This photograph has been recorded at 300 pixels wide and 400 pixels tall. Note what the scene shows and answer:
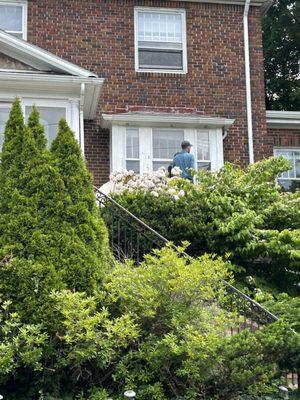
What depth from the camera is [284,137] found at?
1681cm

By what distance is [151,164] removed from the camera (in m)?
14.6

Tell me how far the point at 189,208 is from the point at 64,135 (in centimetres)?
311

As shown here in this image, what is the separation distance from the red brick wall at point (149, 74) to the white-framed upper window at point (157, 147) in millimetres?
460

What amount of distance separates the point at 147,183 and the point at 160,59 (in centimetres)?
584

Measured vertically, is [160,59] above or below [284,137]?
above

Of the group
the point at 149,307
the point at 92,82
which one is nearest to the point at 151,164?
the point at 92,82

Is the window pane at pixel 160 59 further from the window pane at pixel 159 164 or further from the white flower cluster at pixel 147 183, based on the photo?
the white flower cluster at pixel 147 183

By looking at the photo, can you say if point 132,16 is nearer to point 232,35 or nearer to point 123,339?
point 232,35

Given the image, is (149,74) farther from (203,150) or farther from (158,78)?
(203,150)

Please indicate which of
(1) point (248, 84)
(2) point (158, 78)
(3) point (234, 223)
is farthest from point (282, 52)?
(3) point (234, 223)

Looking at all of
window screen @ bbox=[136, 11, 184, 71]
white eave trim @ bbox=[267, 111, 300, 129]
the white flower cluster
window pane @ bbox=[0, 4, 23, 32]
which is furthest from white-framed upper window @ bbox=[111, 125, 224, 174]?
window pane @ bbox=[0, 4, 23, 32]

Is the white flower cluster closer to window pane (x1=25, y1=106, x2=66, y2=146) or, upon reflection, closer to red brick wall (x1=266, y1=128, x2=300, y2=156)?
window pane (x1=25, y1=106, x2=66, y2=146)

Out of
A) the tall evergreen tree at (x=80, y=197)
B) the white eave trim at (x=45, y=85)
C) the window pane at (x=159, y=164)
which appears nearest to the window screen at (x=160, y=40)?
the window pane at (x=159, y=164)

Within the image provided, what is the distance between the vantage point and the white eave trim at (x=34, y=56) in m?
12.3
